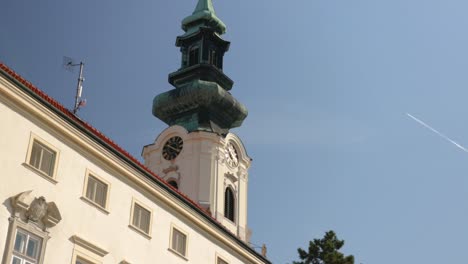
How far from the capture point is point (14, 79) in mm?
25609

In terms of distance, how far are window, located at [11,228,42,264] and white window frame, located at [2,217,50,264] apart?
62 millimetres

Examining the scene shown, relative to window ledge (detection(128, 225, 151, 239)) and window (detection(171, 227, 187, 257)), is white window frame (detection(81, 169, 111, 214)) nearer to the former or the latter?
window ledge (detection(128, 225, 151, 239))

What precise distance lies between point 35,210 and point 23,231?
0.82m

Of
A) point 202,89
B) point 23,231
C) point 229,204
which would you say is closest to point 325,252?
point 229,204

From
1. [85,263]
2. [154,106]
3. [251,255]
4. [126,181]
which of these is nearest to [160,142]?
[154,106]

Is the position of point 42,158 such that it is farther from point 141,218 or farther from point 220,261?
point 220,261

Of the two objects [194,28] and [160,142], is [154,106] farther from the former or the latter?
[194,28]

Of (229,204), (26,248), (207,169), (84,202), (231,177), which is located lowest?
(26,248)

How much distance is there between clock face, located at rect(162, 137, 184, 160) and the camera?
60.1 meters

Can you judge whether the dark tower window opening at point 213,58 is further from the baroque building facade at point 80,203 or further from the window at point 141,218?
the window at point 141,218

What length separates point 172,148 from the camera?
6056 centimetres

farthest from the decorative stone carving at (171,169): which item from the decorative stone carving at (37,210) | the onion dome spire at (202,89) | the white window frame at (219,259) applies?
the decorative stone carving at (37,210)

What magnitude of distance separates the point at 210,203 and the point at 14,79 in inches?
1236

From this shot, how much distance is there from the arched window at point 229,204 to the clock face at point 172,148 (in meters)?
4.89
